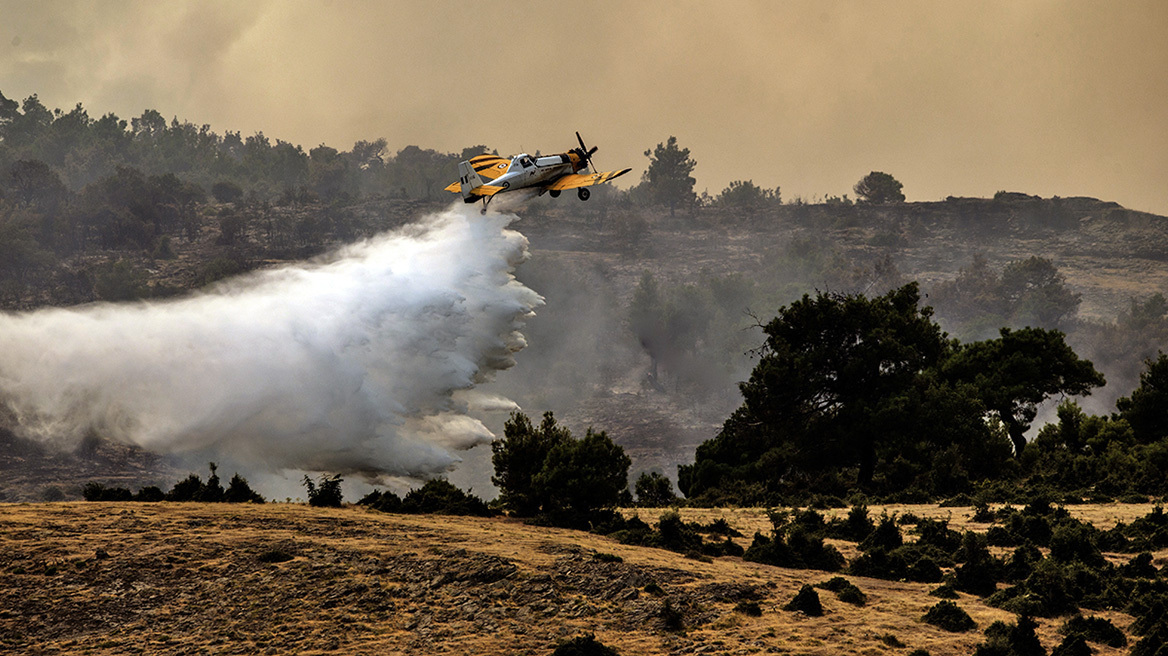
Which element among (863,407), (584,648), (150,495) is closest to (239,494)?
(150,495)

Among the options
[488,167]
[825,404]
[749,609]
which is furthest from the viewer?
[825,404]

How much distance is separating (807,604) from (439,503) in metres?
17.1

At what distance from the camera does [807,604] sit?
28.9 m

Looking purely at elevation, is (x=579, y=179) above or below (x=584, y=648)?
above

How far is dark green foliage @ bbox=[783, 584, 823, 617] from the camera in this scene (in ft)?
94.6

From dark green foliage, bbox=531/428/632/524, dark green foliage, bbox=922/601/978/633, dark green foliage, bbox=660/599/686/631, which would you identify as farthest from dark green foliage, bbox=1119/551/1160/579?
dark green foliage, bbox=531/428/632/524

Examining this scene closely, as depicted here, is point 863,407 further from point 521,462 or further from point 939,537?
point 521,462

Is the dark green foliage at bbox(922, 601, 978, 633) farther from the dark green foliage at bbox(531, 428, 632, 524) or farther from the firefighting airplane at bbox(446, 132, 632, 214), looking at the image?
the firefighting airplane at bbox(446, 132, 632, 214)

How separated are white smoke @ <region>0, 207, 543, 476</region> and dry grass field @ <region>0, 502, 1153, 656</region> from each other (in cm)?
1147

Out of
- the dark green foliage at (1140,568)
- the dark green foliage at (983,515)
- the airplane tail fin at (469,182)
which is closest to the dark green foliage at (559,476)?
the dark green foliage at (983,515)

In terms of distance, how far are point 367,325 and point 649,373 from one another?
13102 centimetres

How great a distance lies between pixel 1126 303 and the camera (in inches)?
7648

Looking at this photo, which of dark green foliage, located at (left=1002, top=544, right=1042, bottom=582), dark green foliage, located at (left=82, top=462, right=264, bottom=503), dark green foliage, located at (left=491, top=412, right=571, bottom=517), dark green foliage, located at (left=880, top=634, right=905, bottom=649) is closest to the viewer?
dark green foliage, located at (left=880, top=634, right=905, bottom=649)

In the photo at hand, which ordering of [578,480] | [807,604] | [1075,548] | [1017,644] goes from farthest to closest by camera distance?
[578,480] → [1075,548] → [807,604] → [1017,644]
